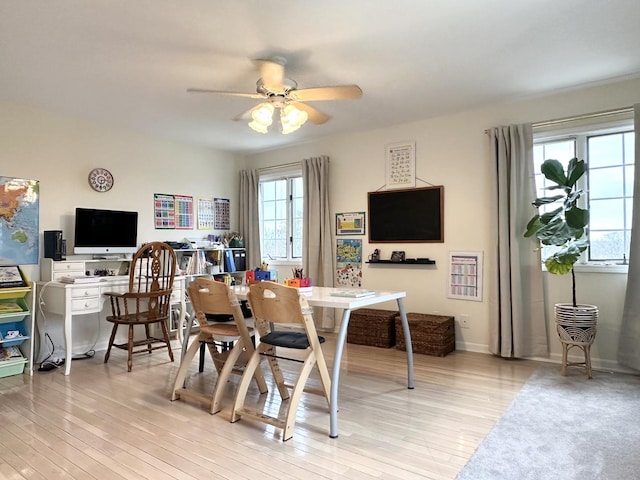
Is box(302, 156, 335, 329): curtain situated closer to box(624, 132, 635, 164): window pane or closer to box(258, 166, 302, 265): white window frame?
box(258, 166, 302, 265): white window frame

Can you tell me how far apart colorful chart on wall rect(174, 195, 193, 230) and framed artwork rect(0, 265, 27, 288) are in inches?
73.9

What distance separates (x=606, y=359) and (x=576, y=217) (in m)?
1.23

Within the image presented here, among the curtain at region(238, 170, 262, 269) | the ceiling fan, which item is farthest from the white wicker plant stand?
the curtain at region(238, 170, 262, 269)

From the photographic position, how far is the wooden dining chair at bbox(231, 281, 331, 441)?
2346 millimetres

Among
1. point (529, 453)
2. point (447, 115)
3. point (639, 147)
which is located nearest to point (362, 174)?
point (447, 115)

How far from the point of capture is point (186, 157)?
5.38m

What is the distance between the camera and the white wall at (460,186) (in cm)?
355

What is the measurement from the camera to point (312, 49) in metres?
2.85

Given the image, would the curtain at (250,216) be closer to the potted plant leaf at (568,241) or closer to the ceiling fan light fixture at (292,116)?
the ceiling fan light fixture at (292,116)

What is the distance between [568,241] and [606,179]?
721 millimetres

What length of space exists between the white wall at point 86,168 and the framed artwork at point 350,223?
5.89ft

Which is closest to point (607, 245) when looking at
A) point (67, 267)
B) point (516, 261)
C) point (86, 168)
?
point (516, 261)

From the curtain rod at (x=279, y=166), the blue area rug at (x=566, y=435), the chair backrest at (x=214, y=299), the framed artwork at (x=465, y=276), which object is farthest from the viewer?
the curtain rod at (x=279, y=166)

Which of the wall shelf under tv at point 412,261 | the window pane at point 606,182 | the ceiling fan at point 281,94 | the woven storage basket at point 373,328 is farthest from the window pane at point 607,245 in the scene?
the ceiling fan at point 281,94
